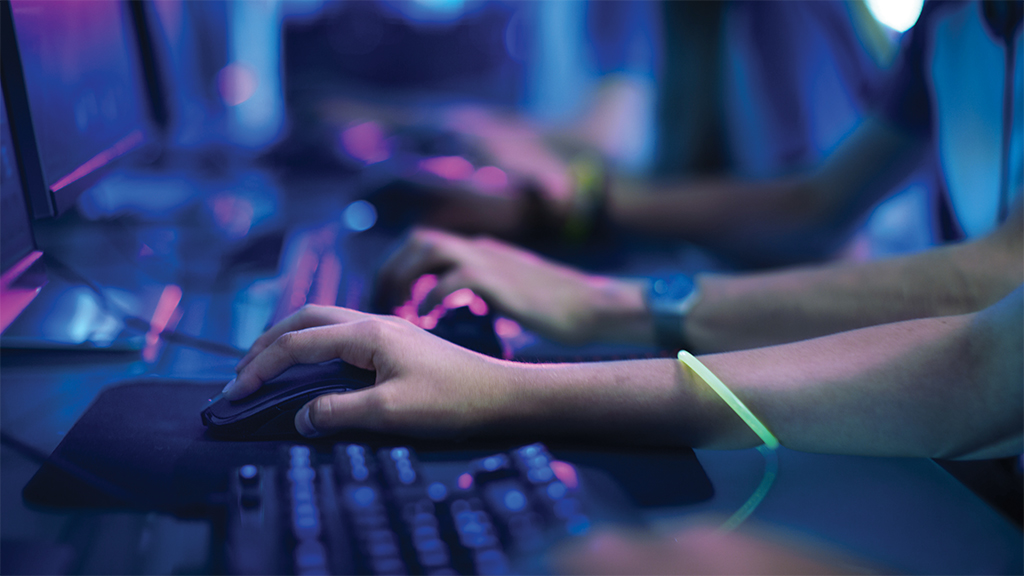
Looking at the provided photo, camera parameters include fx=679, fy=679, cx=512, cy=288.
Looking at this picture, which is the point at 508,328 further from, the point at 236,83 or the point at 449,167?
the point at 236,83

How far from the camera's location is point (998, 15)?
65 centimetres

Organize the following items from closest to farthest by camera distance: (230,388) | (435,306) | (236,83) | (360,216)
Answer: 1. (230,388)
2. (435,306)
3. (360,216)
4. (236,83)

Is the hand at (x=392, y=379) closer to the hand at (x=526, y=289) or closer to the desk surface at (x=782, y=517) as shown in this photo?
the desk surface at (x=782, y=517)

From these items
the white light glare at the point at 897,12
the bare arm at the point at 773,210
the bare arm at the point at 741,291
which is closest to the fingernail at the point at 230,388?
the bare arm at the point at 741,291

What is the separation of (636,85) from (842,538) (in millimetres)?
1819

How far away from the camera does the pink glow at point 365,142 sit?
4.60ft

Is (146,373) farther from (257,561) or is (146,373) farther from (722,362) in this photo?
(722,362)

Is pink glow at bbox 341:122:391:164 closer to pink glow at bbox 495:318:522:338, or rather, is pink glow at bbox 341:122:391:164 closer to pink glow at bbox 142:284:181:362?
pink glow at bbox 142:284:181:362

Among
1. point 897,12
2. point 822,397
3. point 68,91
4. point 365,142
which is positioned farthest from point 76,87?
point 897,12

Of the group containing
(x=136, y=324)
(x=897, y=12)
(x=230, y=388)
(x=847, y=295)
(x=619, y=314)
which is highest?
(x=897, y=12)

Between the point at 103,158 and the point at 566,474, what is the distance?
649 mm

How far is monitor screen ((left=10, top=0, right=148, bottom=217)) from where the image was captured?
566 millimetres

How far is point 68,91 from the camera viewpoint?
2.14ft

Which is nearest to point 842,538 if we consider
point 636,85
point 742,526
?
point 742,526
